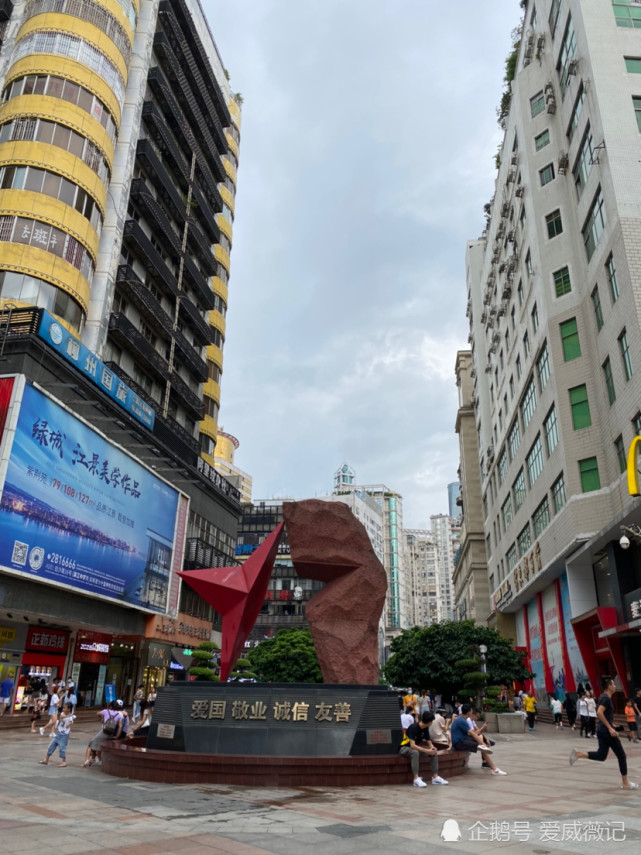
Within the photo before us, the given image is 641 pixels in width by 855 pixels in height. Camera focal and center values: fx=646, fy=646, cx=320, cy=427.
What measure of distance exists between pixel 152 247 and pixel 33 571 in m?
20.5

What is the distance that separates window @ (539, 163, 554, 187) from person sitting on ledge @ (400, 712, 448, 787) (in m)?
30.9

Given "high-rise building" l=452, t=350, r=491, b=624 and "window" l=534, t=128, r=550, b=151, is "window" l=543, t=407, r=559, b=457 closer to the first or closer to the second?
"window" l=534, t=128, r=550, b=151

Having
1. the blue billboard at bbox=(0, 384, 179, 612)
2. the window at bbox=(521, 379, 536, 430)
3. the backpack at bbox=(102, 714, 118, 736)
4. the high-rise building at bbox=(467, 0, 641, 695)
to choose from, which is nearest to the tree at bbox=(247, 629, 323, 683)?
the blue billboard at bbox=(0, 384, 179, 612)

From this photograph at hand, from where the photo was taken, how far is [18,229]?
2764cm

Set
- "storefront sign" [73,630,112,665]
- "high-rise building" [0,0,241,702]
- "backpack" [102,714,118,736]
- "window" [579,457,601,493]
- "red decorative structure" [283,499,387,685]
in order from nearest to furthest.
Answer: "backpack" [102,714,118,736], "red decorative structure" [283,499,387,685], "high-rise building" [0,0,241,702], "window" [579,457,601,493], "storefront sign" [73,630,112,665]

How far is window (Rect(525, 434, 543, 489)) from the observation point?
35.0 m

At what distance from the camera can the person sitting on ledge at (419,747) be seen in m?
10.9

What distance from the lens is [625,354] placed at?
2550 cm

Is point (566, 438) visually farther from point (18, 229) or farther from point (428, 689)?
point (18, 229)

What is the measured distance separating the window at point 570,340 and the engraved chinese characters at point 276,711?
23.7 metres

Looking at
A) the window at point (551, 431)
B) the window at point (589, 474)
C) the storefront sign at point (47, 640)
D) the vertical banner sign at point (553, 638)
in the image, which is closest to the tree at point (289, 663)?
the vertical banner sign at point (553, 638)

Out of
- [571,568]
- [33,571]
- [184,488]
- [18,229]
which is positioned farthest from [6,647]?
[571,568]

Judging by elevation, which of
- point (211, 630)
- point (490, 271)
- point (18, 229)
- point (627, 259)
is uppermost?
point (490, 271)

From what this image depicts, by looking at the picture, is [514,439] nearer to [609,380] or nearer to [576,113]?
[609,380]
